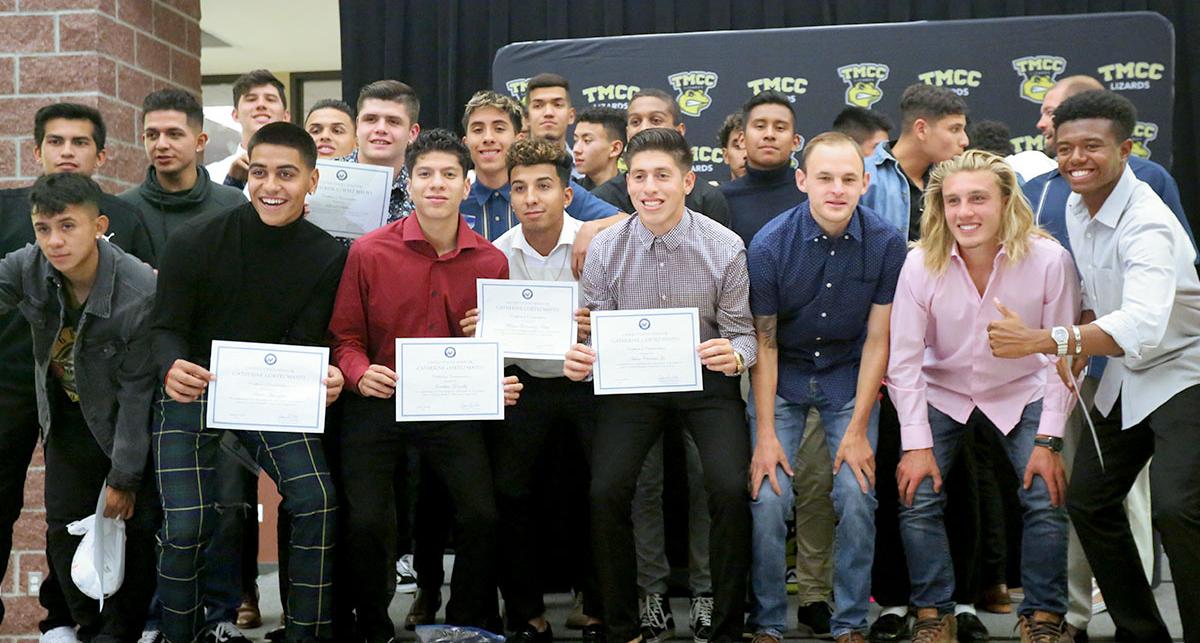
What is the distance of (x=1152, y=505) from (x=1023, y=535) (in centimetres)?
47

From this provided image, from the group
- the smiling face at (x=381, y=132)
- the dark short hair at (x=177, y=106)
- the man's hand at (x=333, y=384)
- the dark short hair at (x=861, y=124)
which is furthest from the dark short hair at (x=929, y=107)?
the dark short hair at (x=177, y=106)

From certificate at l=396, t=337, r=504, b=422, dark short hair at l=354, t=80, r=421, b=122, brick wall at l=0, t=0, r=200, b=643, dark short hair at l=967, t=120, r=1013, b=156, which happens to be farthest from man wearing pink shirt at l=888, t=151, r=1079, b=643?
brick wall at l=0, t=0, r=200, b=643

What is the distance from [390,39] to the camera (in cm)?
909

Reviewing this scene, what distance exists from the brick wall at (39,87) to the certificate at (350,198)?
5.47ft

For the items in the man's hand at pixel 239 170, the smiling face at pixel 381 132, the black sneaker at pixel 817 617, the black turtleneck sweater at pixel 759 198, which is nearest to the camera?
the black sneaker at pixel 817 617

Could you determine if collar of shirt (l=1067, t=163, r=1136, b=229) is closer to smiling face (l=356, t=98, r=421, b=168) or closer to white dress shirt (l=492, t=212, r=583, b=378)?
white dress shirt (l=492, t=212, r=583, b=378)

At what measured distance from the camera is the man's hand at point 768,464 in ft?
13.7

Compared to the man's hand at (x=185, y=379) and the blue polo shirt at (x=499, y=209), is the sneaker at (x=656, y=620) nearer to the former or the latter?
the blue polo shirt at (x=499, y=209)

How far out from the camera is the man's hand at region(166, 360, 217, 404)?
3.97 metres

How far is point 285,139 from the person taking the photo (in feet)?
13.8

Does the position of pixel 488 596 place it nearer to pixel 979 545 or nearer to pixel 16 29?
pixel 979 545

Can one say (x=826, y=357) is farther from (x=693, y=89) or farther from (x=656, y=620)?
(x=693, y=89)

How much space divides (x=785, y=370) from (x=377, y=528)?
1658 millimetres

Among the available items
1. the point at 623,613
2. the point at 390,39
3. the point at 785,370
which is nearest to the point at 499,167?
the point at 785,370
